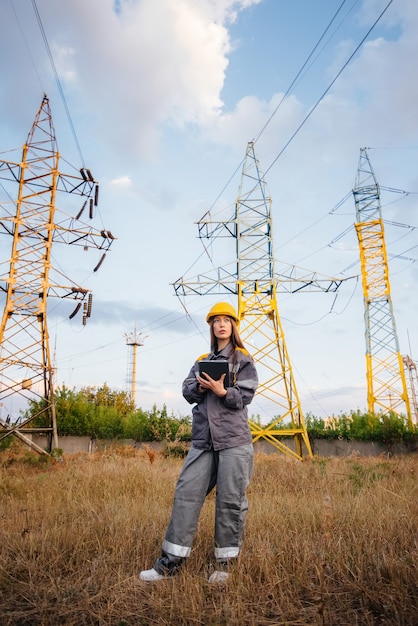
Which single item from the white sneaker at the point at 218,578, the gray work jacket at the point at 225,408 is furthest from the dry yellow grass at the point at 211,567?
the gray work jacket at the point at 225,408

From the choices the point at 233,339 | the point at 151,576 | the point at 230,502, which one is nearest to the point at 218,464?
the point at 230,502

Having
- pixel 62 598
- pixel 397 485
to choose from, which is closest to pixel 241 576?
pixel 62 598

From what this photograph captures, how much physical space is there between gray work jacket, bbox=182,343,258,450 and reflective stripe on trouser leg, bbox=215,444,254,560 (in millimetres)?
102

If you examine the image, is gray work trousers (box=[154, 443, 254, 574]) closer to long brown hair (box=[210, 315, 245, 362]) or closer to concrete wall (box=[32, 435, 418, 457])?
long brown hair (box=[210, 315, 245, 362])

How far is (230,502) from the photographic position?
115 inches

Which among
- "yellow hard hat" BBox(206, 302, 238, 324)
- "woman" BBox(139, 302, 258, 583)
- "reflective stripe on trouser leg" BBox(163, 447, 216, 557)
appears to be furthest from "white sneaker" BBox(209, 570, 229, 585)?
"yellow hard hat" BBox(206, 302, 238, 324)

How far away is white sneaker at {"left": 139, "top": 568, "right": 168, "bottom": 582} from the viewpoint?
278cm

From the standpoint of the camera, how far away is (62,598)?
8.48 feet

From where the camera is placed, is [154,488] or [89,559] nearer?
[89,559]

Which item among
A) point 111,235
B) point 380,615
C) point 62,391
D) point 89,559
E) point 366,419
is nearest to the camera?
point 380,615

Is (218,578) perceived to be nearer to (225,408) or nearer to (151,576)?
(151,576)

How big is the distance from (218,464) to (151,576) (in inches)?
33.5

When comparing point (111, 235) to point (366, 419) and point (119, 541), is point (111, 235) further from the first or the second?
point (366, 419)

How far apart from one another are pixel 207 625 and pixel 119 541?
1399 mm
